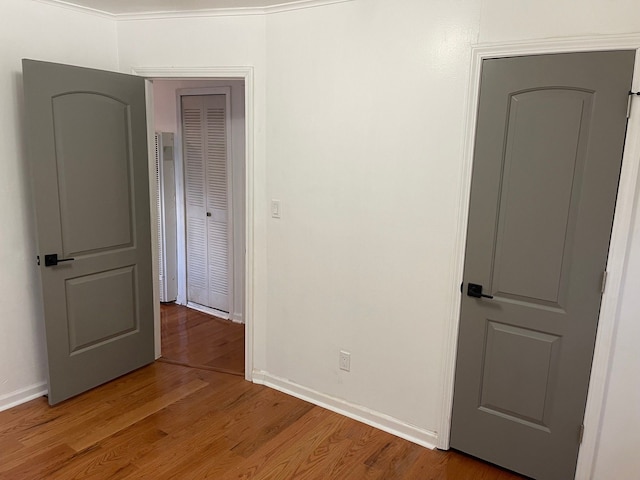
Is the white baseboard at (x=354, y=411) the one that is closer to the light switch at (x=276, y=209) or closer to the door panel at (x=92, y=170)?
the light switch at (x=276, y=209)

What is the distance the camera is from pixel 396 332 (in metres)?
2.63

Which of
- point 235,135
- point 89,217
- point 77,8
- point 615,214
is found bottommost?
point 89,217

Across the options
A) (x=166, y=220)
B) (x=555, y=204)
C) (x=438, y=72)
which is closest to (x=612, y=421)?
(x=555, y=204)

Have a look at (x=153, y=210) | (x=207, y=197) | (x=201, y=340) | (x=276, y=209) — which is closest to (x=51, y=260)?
(x=153, y=210)

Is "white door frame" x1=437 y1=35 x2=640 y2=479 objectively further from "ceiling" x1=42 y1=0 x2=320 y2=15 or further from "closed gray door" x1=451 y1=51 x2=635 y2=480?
"ceiling" x1=42 y1=0 x2=320 y2=15

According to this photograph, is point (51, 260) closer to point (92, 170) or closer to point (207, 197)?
point (92, 170)

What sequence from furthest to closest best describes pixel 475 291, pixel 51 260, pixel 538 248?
pixel 51 260
pixel 475 291
pixel 538 248

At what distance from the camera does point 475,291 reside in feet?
7.75

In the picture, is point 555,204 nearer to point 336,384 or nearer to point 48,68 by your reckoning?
point 336,384

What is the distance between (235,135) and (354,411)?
2572 millimetres

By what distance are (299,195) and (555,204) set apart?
1.45 m

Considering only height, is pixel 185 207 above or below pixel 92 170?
below

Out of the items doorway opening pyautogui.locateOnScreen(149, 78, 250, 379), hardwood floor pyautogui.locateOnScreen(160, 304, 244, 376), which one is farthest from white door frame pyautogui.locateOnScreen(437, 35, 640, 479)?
doorway opening pyautogui.locateOnScreen(149, 78, 250, 379)

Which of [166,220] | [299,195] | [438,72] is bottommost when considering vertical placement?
[166,220]
